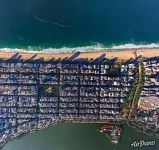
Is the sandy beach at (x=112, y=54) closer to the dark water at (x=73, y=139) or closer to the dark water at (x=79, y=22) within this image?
the dark water at (x=79, y=22)

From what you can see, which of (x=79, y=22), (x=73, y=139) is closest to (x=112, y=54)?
(x=79, y=22)

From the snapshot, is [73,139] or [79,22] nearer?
[73,139]

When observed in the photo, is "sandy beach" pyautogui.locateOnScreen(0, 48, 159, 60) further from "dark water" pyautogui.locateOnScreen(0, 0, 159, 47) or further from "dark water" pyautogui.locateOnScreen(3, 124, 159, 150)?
"dark water" pyautogui.locateOnScreen(3, 124, 159, 150)

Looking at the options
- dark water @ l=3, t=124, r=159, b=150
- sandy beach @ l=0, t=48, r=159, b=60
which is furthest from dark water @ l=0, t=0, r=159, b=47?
dark water @ l=3, t=124, r=159, b=150

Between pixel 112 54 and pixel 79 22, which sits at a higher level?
pixel 79 22

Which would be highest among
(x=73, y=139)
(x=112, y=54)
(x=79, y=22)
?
(x=79, y=22)

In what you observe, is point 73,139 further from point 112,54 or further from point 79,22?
point 79,22
